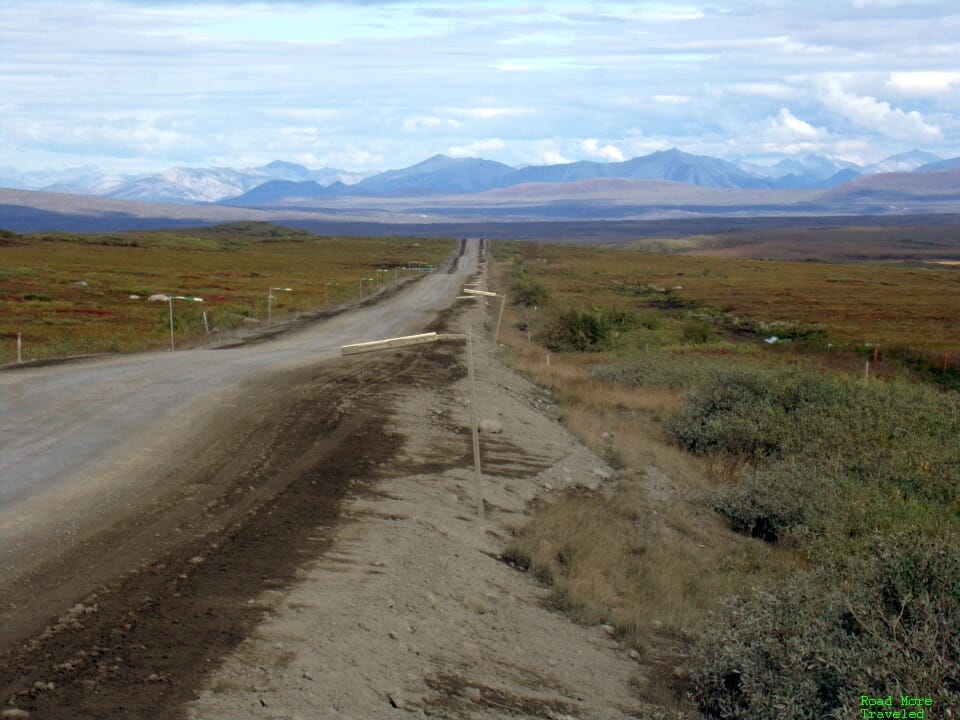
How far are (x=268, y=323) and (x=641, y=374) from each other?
15.1 metres

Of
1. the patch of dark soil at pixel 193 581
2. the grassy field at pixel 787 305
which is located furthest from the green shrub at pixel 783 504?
the grassy field at pixel 787 305

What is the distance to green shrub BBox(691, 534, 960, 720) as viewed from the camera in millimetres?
6328

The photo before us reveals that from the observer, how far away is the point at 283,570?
9109 millimetres

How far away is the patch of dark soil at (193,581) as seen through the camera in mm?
6434

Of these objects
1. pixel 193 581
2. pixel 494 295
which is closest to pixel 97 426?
pixel 494 295

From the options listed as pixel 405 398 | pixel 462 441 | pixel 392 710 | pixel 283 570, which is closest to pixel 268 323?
pixel 405 398

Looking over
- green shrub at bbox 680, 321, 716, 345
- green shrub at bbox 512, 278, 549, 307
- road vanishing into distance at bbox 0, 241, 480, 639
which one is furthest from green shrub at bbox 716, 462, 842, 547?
green shrub at bbox 512, 278, 549, 307

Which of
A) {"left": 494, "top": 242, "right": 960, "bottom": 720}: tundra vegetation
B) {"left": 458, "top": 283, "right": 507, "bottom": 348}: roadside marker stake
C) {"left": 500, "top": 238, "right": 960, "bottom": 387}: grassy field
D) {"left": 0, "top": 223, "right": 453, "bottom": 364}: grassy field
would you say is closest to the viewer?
{"left": 494, "top": 242, "right": 960, "bottom": 720}: tundra vegetation

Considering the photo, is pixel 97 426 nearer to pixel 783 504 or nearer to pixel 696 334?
pixel 783 504

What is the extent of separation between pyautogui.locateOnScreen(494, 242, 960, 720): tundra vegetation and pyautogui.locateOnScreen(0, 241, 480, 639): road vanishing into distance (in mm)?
4616

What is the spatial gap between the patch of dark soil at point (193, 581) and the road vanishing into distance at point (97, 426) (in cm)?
60

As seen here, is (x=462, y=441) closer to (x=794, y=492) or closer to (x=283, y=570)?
(x=794, y=492)

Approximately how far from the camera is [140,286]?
200ft

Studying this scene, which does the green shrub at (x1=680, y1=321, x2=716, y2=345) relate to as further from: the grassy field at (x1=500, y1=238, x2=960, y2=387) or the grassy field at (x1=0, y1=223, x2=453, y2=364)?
the grassy field at (x1=0, y1=223, x2=453, y2=364)
